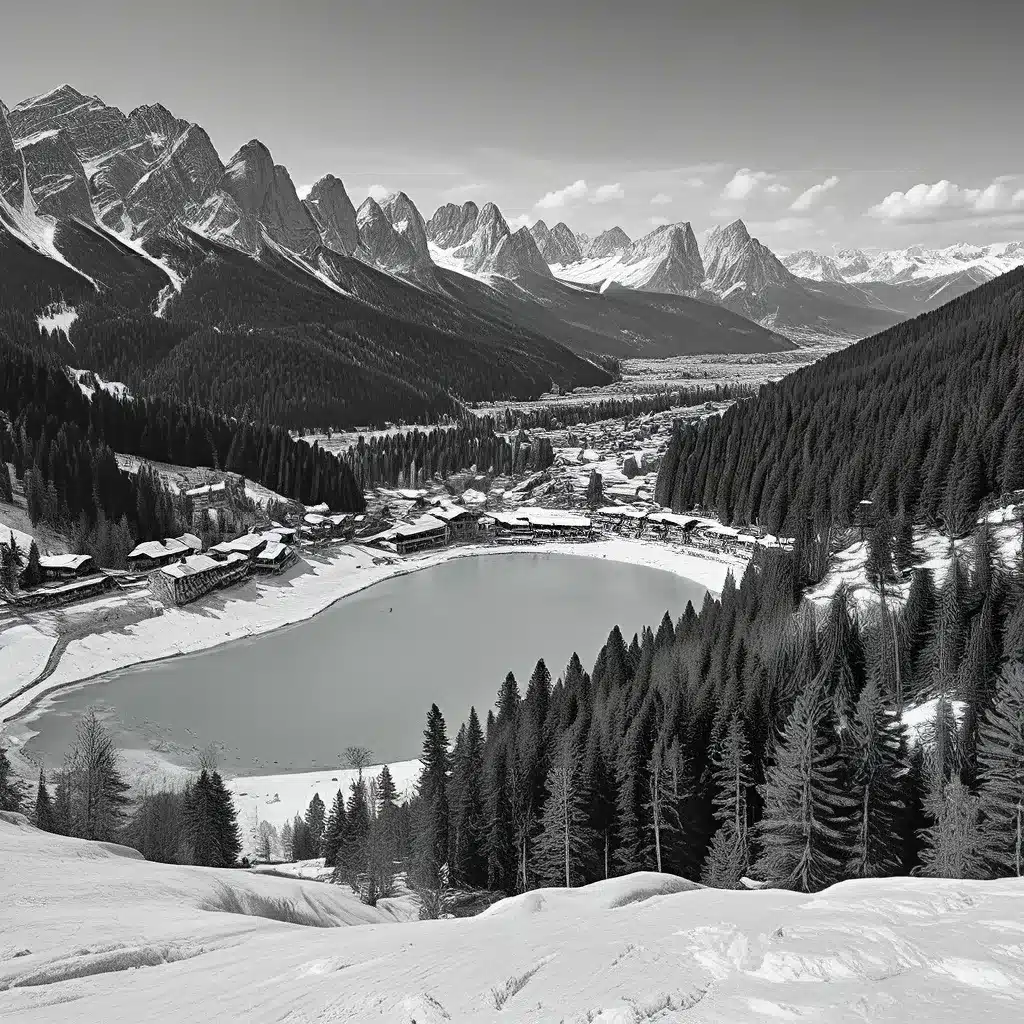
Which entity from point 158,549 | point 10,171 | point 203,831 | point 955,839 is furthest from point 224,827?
point 10,171

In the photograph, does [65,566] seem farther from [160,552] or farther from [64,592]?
[160,552]

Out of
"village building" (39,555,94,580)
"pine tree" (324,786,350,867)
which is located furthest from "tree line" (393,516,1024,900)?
"village building" (39,555,94,580)

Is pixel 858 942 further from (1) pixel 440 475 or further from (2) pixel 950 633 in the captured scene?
(1) pixel 440 475

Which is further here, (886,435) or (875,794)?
(886,435)

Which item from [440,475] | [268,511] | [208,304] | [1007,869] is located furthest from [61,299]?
[1007,869]

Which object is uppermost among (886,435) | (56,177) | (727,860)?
(56,177)

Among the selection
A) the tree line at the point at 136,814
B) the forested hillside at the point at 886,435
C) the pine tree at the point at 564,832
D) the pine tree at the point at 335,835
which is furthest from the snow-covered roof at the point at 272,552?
the forested hillside at the point at 886,435
